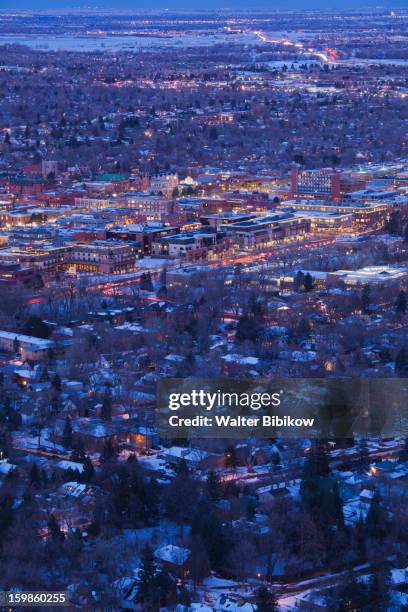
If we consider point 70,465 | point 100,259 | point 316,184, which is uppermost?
point 70,465

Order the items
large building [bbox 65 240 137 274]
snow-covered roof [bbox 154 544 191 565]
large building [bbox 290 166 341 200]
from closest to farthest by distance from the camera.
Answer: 1. snow-covered roof [bbox 154 544 191 565]
2. large building [bbox 65 240 137 274]
3. large building [bbox 290 166 341 200]

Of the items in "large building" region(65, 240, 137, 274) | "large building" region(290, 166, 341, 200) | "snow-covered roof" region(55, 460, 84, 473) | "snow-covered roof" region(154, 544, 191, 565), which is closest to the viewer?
"snow-covered roof" region(154, 544, 191, 565)

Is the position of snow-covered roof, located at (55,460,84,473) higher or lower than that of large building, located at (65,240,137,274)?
higher

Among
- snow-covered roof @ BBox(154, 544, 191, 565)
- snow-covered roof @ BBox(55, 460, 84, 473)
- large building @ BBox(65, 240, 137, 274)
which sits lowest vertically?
large building @ BBox(65, 240, 137, 274)

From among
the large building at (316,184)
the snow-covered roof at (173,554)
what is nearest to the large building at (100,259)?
the large building at (316,184)

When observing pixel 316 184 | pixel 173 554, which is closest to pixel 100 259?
pixel 316 184

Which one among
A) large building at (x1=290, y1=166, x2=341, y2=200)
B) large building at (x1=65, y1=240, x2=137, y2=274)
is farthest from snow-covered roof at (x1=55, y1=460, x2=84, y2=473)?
large building at (x1=290, y1=166, x2=341, y2=200)

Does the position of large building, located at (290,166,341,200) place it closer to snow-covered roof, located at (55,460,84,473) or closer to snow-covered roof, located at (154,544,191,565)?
snow-covered roof, located at (55,460,84,473)

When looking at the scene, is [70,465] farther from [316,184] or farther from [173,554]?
[316,184]

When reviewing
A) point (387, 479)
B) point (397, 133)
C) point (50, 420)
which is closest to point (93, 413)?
point (50, 420)
